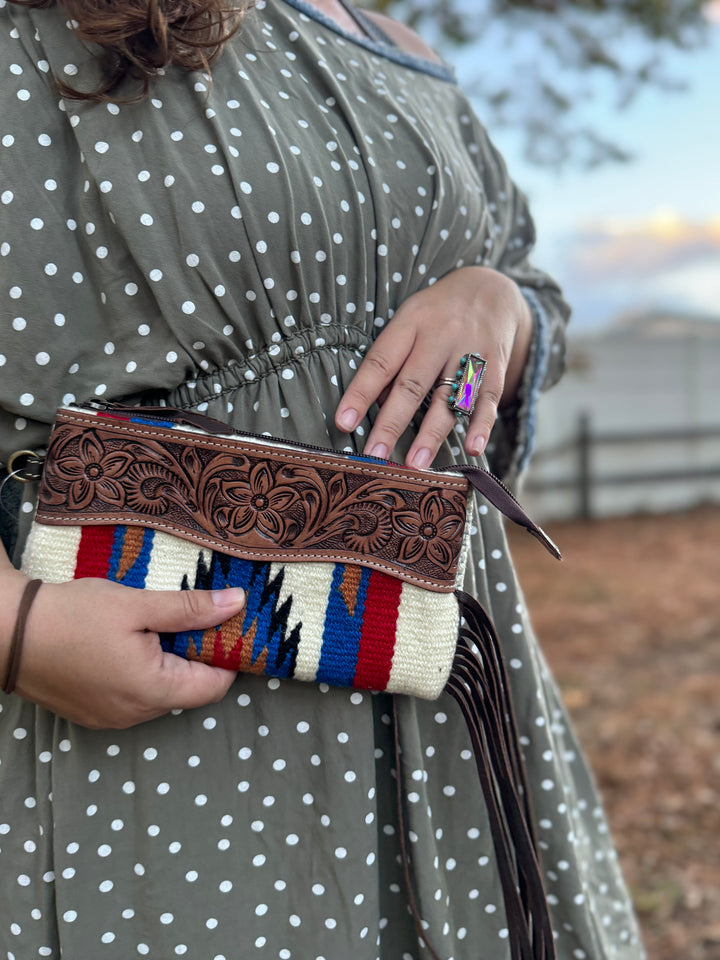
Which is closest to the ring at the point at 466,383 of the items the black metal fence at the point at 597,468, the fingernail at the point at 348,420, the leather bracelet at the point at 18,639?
the fingernail at the point at 348,420

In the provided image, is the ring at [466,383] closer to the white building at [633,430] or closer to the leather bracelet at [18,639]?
the leather bracelet at [18,639]

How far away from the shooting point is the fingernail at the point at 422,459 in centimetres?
88

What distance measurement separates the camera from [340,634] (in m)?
0.79

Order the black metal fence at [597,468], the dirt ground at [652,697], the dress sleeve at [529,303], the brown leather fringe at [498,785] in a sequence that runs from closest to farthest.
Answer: the brown leather fringe at [498,785] → the dress sleeve at [529,303] → the dirt ground at [652,697] → the black metal fence at [597,468]

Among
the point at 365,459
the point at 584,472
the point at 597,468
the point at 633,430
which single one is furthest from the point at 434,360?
the point at 633,430

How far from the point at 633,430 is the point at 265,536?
8.27 metres

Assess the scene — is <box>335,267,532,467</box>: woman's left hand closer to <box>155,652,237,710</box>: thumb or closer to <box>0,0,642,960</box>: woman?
<box>0,0,642,960</box>: woman

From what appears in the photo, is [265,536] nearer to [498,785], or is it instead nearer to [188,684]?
[188,684]

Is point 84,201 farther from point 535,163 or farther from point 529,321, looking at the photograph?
point 535,163

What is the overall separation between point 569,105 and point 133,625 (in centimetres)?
390

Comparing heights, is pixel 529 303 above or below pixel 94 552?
above

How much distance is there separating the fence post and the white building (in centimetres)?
1

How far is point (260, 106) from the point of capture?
0.86 meters

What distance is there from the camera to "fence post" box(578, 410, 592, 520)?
813cm
